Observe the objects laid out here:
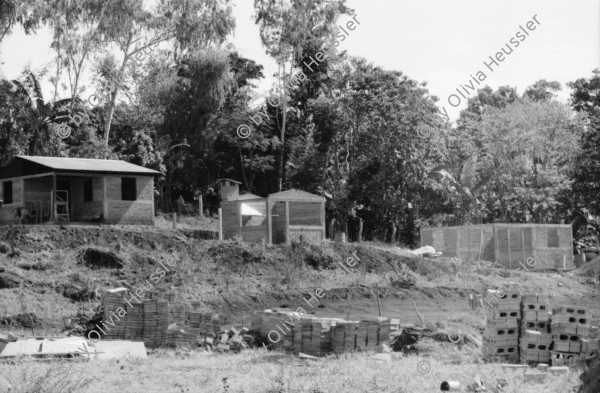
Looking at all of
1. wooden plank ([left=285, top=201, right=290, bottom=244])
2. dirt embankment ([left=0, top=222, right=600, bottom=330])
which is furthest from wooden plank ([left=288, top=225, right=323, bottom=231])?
dirt embankment ([left=0, top=222, right=600, bottom=330])

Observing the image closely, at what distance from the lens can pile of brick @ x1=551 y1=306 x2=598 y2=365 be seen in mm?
19906

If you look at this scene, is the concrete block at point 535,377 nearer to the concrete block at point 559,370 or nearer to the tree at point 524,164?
the concrete block at point 559,370

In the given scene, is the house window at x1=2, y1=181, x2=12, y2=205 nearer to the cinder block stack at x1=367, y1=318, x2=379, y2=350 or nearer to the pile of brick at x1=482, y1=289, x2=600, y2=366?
the cinder block stack at x1=367, y1=318, x2=379, y2=350

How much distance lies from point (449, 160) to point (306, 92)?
30.9 ft

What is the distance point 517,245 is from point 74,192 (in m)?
20.6

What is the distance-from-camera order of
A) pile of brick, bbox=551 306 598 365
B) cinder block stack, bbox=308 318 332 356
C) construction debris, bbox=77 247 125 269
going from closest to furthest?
pile of brick, bbox=551 306 598 365 < cinder block stack, bbox=308 318 332 356 < construction debris, bbox=77 247 125 269

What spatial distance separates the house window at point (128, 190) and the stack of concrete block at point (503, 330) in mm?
22515

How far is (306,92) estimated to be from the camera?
177 ft

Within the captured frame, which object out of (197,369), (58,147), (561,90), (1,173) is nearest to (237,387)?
(197,369)

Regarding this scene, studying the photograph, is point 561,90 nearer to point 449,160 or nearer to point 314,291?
point 449,160

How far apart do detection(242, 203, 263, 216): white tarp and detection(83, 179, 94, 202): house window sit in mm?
6591

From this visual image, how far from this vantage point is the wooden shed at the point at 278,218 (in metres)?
40.5

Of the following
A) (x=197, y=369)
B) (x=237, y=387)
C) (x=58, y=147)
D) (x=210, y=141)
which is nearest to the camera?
(x=237, y=387)

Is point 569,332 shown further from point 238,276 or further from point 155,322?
point 238,276
